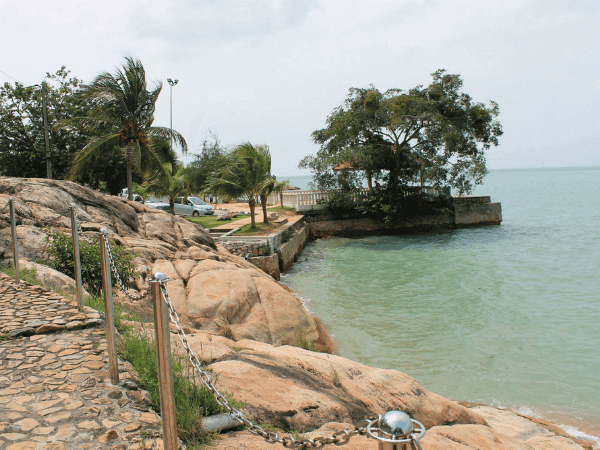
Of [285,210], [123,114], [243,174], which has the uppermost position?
[123,114]

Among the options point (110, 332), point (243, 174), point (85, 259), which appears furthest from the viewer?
point (243, 174)

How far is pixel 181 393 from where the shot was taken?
10.8ft

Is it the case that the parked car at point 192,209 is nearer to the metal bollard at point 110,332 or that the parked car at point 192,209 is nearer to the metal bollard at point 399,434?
the metal bollard at point 110,332

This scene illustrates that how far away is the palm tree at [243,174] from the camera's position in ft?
72.1

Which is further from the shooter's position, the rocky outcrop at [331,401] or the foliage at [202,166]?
the foliage at [202,166]

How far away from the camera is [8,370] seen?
4020 mm

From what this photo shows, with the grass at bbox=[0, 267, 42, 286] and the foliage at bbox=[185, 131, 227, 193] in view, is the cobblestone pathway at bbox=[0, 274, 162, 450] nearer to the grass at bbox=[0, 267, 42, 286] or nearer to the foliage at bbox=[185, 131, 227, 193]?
the grass at bbox=[0, 267, 42, 286]

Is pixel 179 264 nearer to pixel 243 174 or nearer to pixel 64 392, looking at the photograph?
pixel 64 392

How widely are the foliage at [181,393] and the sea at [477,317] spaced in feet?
19.9

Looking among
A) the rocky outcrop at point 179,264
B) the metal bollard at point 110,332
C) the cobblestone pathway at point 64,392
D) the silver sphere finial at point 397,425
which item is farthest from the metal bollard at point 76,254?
the silver sphere finial at point 397,425

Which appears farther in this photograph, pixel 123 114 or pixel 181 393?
pixel 123 114

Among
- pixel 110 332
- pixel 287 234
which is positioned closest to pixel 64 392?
pixel 110 332

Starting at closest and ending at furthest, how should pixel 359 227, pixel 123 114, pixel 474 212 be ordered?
pixel 123 114 → pixel 359 227 → pixel 474 212

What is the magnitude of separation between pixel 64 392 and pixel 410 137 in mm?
29501
